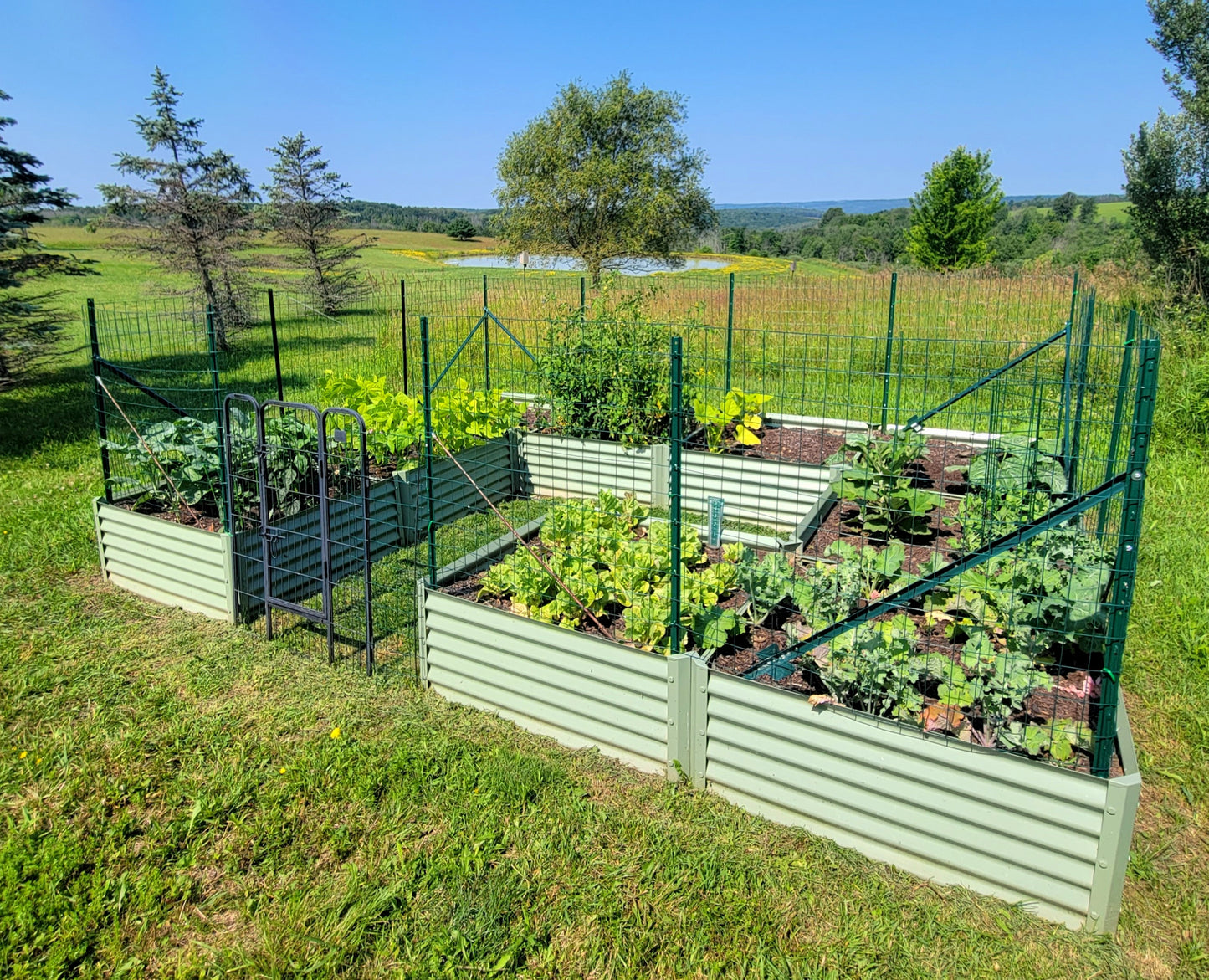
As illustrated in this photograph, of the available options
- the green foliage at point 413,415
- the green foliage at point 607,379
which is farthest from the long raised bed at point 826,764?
the green foliage at point 607,379

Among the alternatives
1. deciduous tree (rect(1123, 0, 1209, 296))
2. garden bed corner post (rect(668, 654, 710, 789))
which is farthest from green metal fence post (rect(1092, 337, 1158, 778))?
deciduous tree (rect(1123, 0, 1209, 296))

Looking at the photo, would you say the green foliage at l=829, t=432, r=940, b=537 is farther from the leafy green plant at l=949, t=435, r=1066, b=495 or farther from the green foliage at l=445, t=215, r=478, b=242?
the green foliage at l=445, t=215, r=478, b=242

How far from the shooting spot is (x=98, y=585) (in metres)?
5.52

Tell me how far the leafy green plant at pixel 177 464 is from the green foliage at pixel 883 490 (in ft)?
13.7

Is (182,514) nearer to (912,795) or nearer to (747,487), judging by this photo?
(747,487)

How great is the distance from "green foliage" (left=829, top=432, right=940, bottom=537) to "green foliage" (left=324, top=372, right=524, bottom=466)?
300cm

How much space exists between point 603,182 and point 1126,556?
94.7 feet

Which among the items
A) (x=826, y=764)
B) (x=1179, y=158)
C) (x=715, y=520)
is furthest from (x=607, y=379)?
(x=1179, y=158)

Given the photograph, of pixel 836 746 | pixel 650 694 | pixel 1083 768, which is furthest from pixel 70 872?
pixel 1083 768

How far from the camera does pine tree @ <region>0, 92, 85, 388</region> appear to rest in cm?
1018

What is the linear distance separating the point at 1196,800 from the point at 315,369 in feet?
41.1

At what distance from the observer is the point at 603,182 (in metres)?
29.2

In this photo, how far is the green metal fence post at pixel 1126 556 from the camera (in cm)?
271

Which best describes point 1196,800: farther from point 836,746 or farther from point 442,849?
point 442,849
